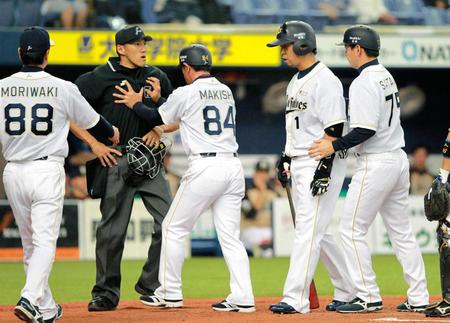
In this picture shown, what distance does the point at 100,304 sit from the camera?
7996 millimetres

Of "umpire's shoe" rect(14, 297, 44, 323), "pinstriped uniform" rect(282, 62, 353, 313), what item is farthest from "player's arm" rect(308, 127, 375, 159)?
"umpire's shoe" rect(14, 297, 44, 323)

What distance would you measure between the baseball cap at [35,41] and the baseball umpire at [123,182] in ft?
4.09

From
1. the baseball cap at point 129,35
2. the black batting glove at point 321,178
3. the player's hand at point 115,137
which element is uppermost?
the baseball cap at point 129,35

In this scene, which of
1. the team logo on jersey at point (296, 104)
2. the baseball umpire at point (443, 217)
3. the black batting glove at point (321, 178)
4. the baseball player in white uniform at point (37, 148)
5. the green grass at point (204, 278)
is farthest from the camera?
the green grass at point (204, 278)

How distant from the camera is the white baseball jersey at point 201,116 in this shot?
25.2ft

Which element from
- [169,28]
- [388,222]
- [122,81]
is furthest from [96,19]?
[388,222]

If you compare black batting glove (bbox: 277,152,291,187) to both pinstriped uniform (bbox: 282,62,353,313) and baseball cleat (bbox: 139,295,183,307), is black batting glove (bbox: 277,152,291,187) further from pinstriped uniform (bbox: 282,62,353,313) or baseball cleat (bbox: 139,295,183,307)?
baseball cleat (bbox: 139,295,183,307)

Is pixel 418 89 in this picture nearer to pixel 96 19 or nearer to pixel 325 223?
pixel 96 19

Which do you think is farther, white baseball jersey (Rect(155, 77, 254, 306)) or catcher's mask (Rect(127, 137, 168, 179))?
catcher's mask (Rect(127, 137, 168, 179))

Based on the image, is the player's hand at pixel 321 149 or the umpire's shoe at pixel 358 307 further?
the umpire's shoe at pixel 358 307

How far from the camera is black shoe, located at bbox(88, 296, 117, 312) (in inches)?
314

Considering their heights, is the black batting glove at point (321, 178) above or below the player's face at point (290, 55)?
below

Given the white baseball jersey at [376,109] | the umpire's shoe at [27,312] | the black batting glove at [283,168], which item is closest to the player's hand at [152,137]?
the black batting glove at [283,168]

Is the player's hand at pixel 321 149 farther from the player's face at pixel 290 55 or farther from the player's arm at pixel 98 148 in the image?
the player's arm at pixel 98 148
